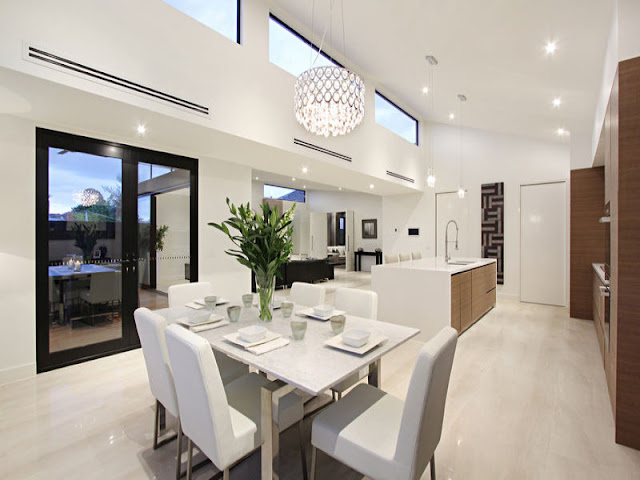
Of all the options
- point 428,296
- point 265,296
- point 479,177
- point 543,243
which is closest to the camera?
point 265,296

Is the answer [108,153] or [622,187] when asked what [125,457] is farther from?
[622,187]

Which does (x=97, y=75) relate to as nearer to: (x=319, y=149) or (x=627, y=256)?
(x=319, y=149)

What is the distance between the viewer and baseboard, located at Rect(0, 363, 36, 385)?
2781mm

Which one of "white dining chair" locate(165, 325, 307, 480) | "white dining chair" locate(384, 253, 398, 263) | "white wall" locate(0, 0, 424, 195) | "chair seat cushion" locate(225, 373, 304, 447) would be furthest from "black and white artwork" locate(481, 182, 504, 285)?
"white dining chair" locate(165, 325, 307, 480)

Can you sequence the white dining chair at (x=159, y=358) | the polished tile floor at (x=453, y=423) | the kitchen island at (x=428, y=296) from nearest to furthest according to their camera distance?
1. the white dining chair at (x=159, y=358)
2. the polished tile floor at (x=453, y=423)
3. the kitchen island at (x=428, y=296)

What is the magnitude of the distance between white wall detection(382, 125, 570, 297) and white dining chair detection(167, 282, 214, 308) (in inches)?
237

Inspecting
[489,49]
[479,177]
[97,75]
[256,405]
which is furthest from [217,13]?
[479,177]

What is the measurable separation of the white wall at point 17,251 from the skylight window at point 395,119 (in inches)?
205

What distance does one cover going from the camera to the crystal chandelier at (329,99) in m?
2.31

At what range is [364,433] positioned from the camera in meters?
1.36

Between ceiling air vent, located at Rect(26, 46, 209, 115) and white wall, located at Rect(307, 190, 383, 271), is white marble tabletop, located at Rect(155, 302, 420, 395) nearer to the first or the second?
ceiling air vent, located at Rect(26, 46, 209, 115)

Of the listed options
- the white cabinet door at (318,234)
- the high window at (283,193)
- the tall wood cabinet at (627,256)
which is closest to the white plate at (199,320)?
the tall wood cabinet at (627,256)

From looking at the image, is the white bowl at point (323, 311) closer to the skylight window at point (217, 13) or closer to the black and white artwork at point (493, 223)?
the skylight window at point (217, 13)

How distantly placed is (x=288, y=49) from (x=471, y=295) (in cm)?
429
